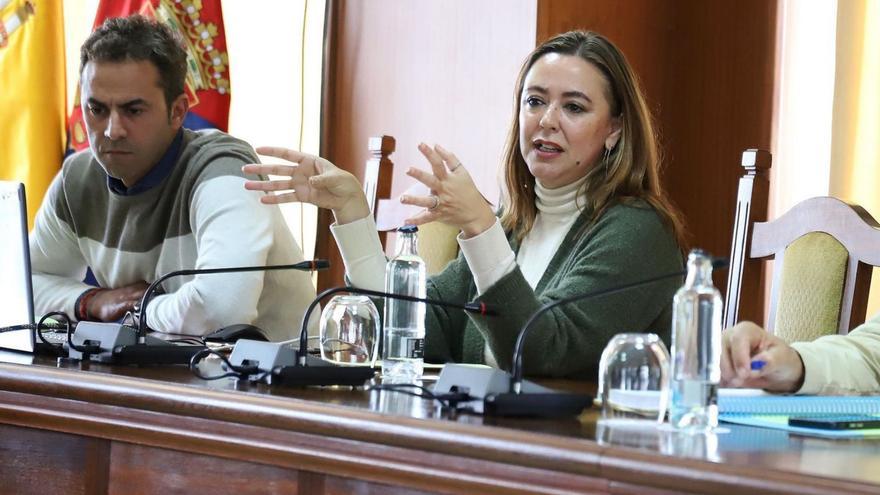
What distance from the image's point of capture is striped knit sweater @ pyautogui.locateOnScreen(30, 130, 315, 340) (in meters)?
2.43

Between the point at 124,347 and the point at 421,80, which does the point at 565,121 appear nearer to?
the point at 124,347

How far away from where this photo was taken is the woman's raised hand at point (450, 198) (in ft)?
5.65

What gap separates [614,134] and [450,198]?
63cm

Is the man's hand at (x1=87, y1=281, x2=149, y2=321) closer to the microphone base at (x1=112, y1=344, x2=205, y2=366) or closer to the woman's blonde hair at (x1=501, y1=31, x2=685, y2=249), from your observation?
the microphone base at (x1=112, y1=344, x2=205, y2=366)

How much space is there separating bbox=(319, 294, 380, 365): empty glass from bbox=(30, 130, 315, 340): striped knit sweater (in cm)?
74

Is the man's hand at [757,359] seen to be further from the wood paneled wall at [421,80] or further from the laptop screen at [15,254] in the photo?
the wood paneled wall at [421,80]

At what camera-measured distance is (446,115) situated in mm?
3709

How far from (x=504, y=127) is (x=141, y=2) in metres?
1.25

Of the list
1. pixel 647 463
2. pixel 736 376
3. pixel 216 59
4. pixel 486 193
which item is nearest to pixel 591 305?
pixel 736 376

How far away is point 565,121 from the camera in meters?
2.21

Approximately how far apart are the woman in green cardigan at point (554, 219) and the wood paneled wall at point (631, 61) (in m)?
1.21

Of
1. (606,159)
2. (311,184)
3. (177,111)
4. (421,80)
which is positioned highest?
(421,80)

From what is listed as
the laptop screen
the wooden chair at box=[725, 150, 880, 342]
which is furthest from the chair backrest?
the laptop screen

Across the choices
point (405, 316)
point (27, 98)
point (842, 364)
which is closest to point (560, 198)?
point (405, 316)
